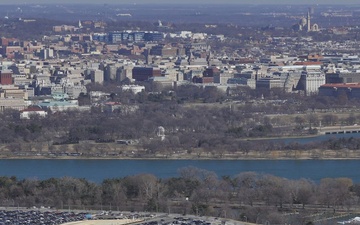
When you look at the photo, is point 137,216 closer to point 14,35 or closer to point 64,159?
point 64,159

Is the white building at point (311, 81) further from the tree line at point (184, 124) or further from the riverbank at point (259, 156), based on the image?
the riverbank at point (259, 156)

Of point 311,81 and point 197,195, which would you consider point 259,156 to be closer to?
point 197,195

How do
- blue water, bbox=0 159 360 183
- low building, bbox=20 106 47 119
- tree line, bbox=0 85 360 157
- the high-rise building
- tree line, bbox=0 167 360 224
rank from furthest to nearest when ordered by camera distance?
1. the high-rise building
2. low building, bbox=20 106 47 119
3. tree line, bbox=0 85 360 157
4. blue water, bbox=0 159 360 183
5. tree line, bbox=0 167 360 224

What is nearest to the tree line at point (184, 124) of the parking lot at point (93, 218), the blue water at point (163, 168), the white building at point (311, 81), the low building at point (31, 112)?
the low building at point (31, 112)

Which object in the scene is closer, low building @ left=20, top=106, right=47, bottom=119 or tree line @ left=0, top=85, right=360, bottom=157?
tree line @ left=0, top=85, right=360, bottom=157

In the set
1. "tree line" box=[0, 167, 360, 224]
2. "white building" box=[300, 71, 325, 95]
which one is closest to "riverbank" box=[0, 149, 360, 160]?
"tree line" box=[0, 167, 360, 224]

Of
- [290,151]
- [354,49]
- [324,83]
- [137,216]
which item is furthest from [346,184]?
[354,49]

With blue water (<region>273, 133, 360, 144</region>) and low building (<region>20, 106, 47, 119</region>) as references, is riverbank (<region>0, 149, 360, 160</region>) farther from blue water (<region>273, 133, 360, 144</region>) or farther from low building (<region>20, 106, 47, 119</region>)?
low building (<region>20, 106, 47, 119</region>)
